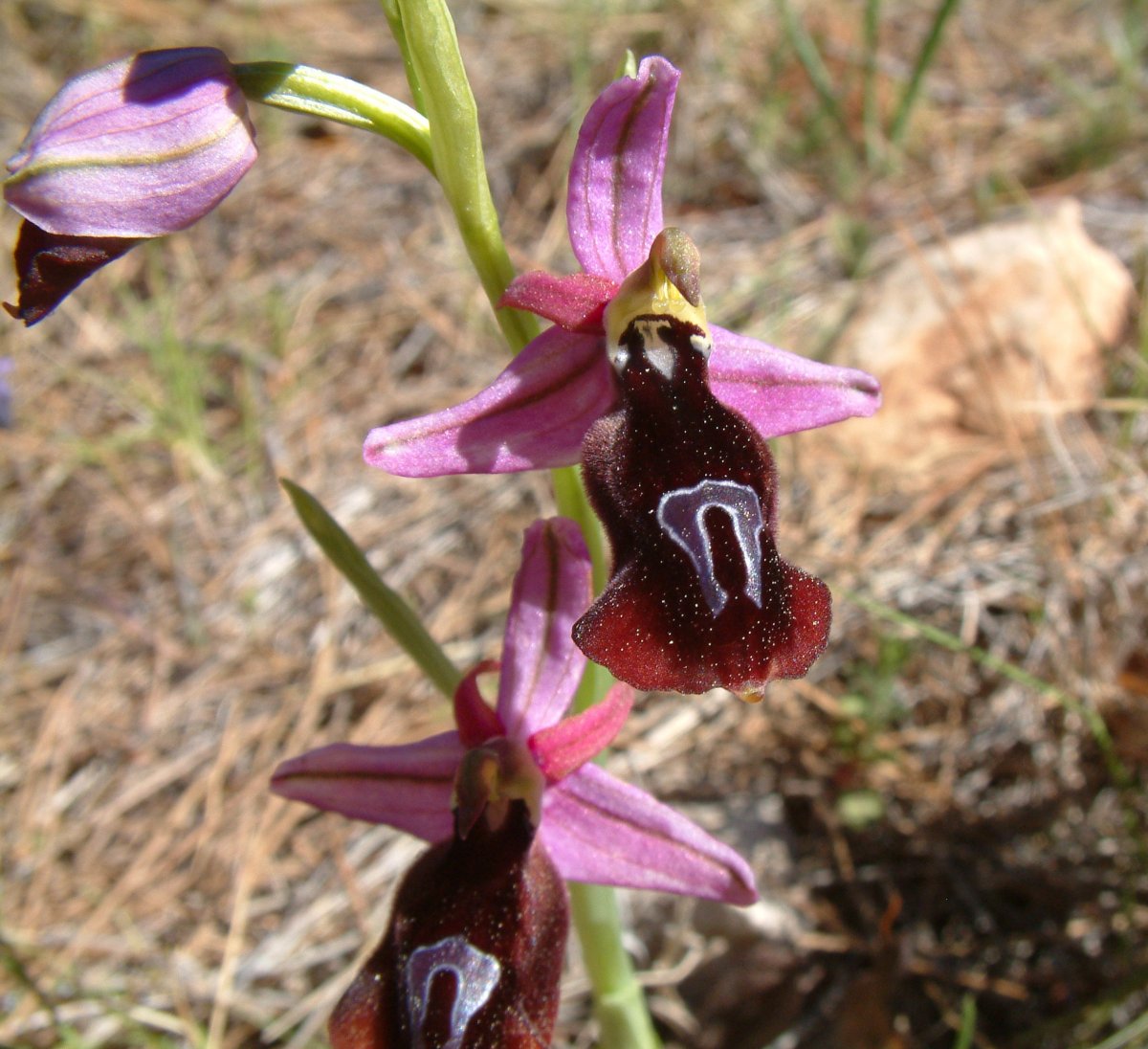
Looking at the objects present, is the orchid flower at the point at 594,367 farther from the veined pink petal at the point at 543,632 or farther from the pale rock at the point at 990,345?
the pale rock at the point at 990,345

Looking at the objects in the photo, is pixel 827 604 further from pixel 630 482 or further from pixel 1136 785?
pixel 1136 785

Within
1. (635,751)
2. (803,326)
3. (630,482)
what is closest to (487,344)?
(803,326)

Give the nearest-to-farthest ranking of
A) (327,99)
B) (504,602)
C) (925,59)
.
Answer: (327,99) → (504,602) → (925,59)

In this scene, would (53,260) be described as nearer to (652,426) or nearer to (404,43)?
(404,43)

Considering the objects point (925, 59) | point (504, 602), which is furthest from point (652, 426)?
point (925, 59)

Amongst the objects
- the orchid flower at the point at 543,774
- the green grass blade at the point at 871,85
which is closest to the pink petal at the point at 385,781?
the orchid flower at the point at 543,774

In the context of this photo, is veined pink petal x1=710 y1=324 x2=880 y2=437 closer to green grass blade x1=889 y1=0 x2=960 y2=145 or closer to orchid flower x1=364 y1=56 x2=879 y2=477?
orchid flower x1=364 y1=56 x2=879 y2=477
